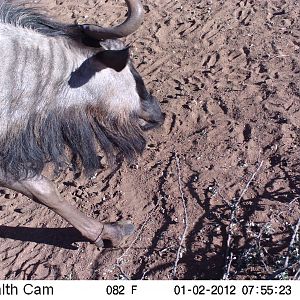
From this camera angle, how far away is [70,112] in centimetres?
462

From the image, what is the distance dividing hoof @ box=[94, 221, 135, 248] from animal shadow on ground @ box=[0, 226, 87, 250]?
8.9 inches

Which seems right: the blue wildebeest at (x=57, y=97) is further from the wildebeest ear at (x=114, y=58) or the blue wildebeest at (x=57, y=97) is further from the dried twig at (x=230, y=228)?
the dried twig at (x=230, y=228)

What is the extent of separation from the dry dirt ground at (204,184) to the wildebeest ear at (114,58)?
48.1 inches

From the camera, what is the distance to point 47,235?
5445mm

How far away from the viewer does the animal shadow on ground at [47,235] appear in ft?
17.4

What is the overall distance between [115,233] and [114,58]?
59.9 inches

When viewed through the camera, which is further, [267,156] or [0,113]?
[267,156]

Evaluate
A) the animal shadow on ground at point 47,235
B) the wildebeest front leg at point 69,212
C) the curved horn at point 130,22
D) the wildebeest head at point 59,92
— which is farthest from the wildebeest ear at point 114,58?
the animal shadow on ground at point 47,235

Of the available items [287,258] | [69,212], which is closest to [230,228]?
[287,258]

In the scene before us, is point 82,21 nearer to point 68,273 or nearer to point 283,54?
point 283,54

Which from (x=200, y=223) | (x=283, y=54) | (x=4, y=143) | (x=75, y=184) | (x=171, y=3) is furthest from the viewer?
(x=171, y=3)

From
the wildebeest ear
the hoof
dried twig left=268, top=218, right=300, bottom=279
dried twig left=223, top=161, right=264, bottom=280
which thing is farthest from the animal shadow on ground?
dried twig left=268, top=218, right=300, bottom=279
